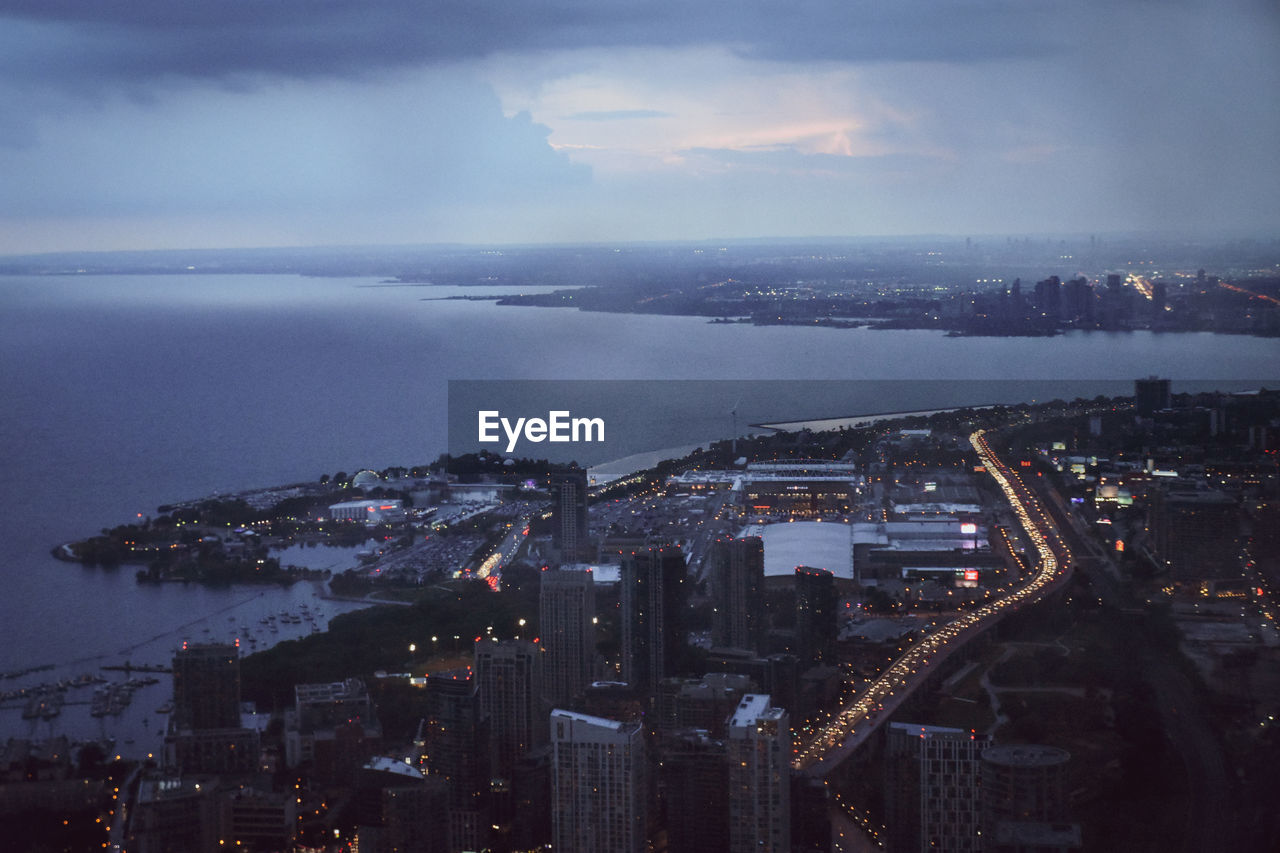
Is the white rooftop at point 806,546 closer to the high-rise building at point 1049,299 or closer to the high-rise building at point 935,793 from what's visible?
the high-rise building at point 935,793

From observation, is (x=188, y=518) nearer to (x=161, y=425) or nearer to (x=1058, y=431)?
(x=161, y=425)

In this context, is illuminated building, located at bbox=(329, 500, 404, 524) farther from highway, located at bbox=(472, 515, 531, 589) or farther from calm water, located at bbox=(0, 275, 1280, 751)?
calm water, located at bbox=(0, 275, 1280, 751)

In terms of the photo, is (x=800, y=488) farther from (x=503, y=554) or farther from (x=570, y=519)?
(x=503, y=554)

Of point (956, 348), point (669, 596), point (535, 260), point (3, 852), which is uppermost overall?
point (535, 260)

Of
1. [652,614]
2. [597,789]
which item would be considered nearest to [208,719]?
[597,789]

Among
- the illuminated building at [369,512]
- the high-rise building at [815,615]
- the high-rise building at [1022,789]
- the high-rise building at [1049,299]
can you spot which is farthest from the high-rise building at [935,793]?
the high-rise building at [1049,299]

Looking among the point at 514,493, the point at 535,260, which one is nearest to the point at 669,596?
the point at 514,493
